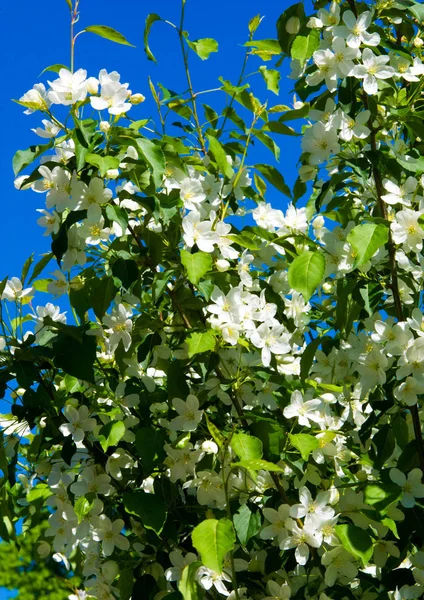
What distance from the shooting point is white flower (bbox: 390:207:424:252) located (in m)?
1.83

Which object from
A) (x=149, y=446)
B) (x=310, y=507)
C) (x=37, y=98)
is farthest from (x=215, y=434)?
(x=37, y=98)

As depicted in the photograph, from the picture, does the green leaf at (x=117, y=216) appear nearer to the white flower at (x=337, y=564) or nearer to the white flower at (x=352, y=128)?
the white flower at (x=352, y=128)

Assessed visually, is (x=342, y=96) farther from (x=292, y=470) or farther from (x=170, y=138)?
(x=292, y=470)

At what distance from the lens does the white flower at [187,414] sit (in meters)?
1.79

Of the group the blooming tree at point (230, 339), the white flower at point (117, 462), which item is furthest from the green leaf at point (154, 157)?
the white flower at point (117, 462)

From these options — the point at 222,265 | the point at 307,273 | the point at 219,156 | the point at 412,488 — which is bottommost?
the point at 412,488

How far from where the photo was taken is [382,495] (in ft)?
5.82

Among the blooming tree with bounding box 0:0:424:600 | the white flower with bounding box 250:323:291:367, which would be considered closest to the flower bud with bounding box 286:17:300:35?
the blooming tree with bounding box 0:0:424:600

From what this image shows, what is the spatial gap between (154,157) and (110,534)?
907mm

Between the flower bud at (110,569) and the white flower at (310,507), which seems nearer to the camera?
the white flower at (310,507)

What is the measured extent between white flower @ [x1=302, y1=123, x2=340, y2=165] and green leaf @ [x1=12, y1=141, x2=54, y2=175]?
0.62 metres

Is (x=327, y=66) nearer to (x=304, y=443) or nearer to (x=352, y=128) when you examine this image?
(x=352, y=128)

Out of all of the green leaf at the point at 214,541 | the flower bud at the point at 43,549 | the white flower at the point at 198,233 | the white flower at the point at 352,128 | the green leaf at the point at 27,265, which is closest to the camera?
the green leaf at the point at 214,541

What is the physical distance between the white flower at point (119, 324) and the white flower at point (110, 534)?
438mm
